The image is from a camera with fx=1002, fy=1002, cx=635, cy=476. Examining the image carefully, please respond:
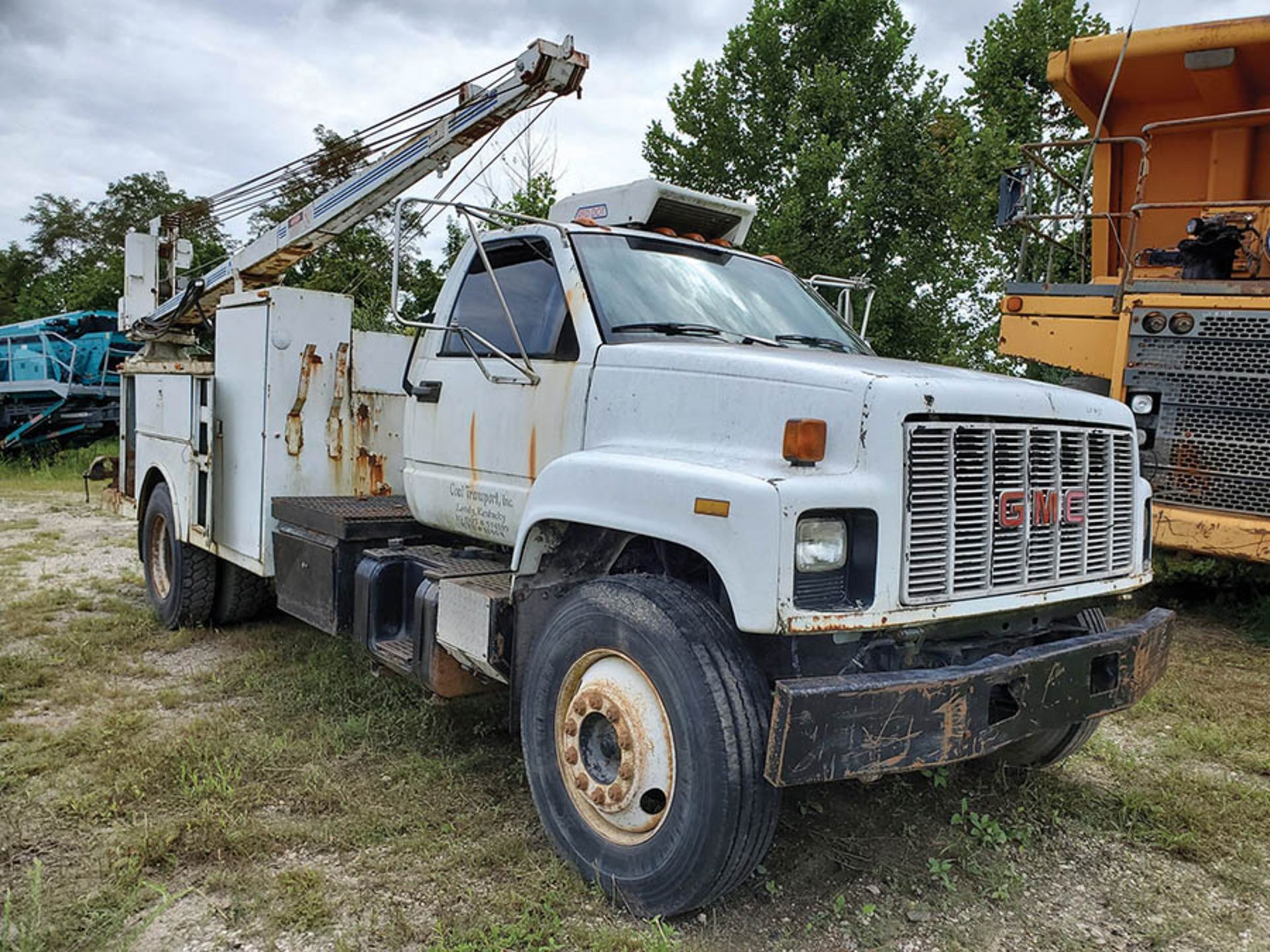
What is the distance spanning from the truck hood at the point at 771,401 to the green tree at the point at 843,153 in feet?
39.9

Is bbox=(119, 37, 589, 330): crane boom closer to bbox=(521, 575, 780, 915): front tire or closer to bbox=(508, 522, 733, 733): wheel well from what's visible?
bbox=(508, 522, 733, 733): wheel well

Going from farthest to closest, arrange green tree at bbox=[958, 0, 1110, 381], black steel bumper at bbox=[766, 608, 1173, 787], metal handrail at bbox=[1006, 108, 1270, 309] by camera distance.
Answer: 1. green tree at bbox=[958, 0, 1110, 381]
2. metal handrail at bbox=[1006, 108, 1270, 309]
3. black steel bumper at bbox=[766, 608, 1173, 787]

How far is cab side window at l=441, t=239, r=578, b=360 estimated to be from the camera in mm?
3957

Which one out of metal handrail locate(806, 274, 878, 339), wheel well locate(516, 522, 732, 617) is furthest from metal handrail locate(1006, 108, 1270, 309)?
wheel well locate(516, 522, 732, 617)

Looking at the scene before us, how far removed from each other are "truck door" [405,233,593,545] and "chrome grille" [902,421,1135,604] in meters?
1.38

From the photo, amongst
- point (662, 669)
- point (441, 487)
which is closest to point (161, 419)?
point (441, 487)

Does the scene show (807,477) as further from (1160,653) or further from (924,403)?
(1160,653)

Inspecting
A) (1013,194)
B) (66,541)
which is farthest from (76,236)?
(1013,194)

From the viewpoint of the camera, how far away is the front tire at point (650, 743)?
2789 millimetres

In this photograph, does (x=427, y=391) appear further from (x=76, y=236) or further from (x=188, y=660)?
(x=76, y=236)

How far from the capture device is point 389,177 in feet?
23.9

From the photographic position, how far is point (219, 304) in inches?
233

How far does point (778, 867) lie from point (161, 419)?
5048mm

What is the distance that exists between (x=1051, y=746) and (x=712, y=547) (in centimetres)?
213
